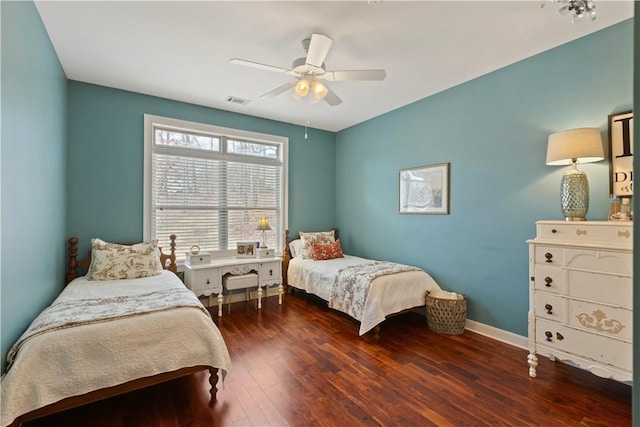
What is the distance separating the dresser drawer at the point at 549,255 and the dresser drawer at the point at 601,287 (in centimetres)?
10

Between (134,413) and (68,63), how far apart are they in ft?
10.6

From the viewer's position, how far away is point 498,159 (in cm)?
304

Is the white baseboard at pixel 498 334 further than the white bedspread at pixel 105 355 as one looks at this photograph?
Yes

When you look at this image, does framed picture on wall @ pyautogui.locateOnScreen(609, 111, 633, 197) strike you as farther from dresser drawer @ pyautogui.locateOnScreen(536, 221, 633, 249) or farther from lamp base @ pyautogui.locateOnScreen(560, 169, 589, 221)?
dresser drawer @ pyautogui.locateOnScreen(536, 221, 633, 249)

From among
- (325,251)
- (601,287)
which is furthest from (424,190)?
(601,287)

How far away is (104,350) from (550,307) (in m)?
3.11

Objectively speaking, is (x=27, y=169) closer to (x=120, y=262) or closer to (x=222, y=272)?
(x=120, y=262)

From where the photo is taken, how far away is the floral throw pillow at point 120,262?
3.00 m

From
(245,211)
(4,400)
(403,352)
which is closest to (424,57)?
(403,352)

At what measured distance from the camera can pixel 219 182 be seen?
13.9 ft

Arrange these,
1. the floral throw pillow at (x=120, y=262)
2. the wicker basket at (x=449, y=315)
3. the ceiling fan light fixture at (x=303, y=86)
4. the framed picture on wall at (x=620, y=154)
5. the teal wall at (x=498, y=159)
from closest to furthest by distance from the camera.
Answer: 1. the framed picture on wall at (x=620, y=154)
2. the teal wall at (x=498, y=159)
3. the ceiling fan light fixture at (x=303, y=86)
4. the floral throw pillow at (x=120, y=262)
5. the wicker basket at (x=449, y=315)

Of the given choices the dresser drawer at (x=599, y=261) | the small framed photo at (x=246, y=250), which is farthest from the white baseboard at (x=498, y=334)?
the small framed photo at (x=246, y=250)

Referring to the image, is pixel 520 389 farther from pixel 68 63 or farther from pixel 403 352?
pixel 68 63

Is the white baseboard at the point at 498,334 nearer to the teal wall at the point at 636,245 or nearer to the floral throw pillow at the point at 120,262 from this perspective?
the teal wall at the point at 636,245
